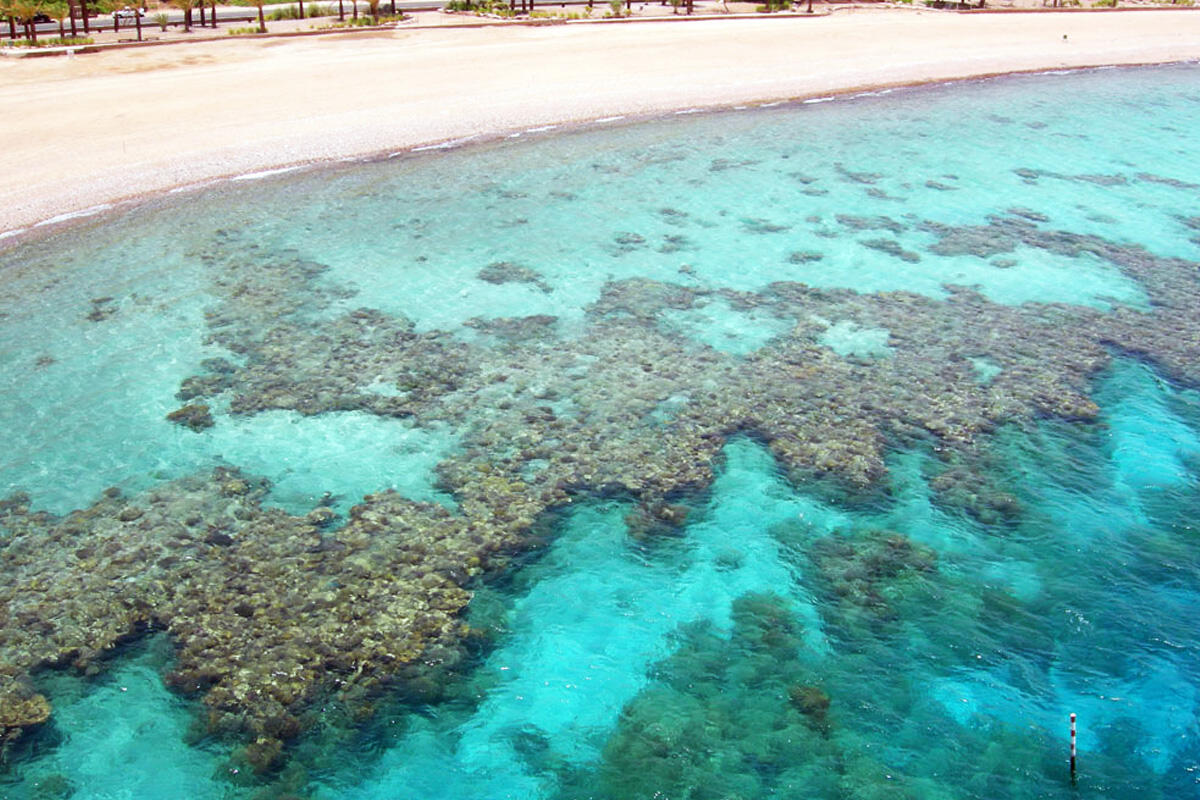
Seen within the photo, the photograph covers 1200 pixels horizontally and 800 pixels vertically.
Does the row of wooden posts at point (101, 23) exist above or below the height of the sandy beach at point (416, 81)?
above

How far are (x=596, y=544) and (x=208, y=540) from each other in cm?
406

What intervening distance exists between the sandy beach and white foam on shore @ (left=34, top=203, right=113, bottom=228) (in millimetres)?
69

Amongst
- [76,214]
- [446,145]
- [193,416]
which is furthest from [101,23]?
[193,416]

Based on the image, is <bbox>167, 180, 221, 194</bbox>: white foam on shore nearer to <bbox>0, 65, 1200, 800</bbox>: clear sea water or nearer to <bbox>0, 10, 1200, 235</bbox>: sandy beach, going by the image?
<bbox>0, 10, 1200, 235</bbox>: sandy beach

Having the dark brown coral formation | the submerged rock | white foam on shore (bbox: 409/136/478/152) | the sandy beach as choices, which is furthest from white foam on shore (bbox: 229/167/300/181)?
the submerged rock

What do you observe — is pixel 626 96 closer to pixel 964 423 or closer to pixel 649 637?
pixel 964 423

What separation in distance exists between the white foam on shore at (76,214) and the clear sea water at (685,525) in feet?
0.95

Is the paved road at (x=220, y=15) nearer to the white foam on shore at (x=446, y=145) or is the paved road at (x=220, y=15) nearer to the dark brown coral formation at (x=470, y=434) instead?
the white foam on shore at (x=446, y=145)

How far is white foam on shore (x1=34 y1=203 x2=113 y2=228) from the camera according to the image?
17.9 metres

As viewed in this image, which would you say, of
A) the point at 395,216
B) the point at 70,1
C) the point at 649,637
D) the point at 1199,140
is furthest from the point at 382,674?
the point at 70,1

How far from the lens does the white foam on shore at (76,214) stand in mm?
17875

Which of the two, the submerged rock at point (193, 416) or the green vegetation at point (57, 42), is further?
the green vegetation at point (57, 42)

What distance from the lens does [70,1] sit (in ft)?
111

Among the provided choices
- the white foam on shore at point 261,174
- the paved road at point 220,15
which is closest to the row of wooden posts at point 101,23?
the paved road at point 220,15
